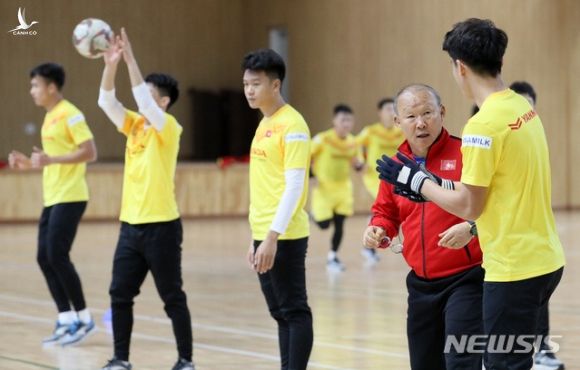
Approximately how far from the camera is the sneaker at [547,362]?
746 centimetres

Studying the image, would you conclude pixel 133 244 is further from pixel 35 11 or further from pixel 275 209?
pixel 35 11

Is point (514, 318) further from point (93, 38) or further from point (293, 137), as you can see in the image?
point (93, 38)

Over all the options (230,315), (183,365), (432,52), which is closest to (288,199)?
(183,365)

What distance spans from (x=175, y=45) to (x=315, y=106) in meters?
4.35

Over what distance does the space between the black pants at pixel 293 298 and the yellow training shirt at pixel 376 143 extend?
9755 mm

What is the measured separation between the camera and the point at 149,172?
7359 mm

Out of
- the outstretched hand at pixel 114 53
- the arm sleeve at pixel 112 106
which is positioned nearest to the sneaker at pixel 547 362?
the arm sleeve at pixel 112 106

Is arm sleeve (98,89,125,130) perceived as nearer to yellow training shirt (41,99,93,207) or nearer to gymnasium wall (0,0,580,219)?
yellow training shirt (41,99,93,207)

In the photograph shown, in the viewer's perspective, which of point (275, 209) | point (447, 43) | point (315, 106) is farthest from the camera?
point (315, 106)

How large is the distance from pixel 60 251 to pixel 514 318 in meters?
5.30

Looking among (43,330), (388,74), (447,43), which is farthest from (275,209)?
(388,74)

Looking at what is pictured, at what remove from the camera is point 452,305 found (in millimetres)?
4898

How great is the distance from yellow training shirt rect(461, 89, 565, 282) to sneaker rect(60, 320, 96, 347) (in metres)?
5.10

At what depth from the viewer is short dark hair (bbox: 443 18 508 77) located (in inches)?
165
